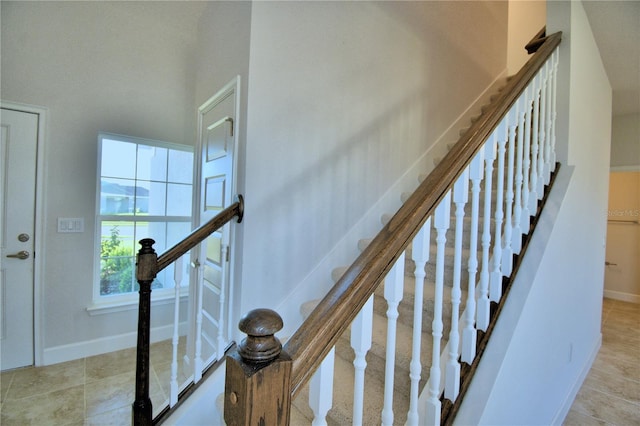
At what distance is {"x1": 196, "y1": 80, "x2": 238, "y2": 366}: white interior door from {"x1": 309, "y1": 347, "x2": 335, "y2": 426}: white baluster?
121cm

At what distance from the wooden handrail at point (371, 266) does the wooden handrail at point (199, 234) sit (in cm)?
→ 112

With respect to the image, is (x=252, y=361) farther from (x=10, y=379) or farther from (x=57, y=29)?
(x=57, y=29)

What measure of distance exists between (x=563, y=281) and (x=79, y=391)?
316 cm

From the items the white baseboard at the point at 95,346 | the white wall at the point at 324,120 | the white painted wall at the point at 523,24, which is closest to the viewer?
the white wall at the point at 324,120

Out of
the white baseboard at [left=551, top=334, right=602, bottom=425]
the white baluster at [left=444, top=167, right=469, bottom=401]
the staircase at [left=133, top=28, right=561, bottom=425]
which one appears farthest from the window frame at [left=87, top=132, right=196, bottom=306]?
the white baseboard at [left=551, top=334, right=602, bottom=425]

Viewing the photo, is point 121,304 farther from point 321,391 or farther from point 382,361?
point 321,391

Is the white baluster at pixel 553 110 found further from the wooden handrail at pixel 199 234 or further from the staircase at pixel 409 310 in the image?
the wooden handrail at pixel 199 234

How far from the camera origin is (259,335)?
19.9 inches

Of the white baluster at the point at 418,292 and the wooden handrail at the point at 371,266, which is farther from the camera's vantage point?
the white baluster at the point at 418,292

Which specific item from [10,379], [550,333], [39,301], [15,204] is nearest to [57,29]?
[15,204]

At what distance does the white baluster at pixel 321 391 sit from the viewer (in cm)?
66

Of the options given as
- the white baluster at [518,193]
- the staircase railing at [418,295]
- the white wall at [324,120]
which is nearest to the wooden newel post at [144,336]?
the white wall at [324,120]

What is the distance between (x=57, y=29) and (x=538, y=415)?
4.12 meters

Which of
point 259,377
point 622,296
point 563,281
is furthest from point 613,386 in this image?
point 622,296
